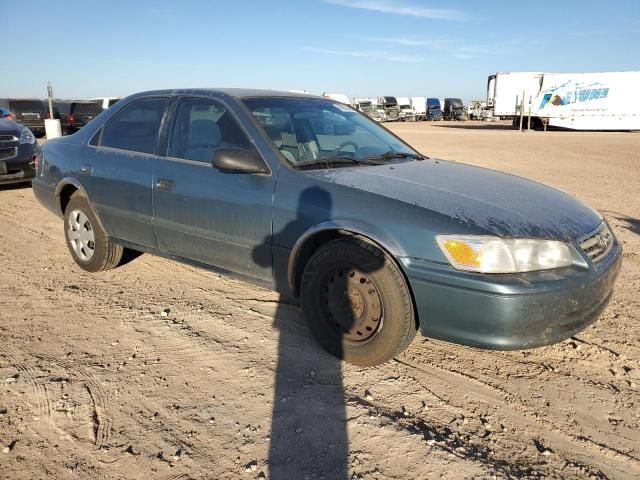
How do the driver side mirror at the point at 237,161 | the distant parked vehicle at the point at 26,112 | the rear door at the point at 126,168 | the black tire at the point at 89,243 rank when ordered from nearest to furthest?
the driver side mirror at the point at 237,161
the rear door at the point at 126,168
the black tire at the point at 89,243
the distant parked vehicle at the point at 26,112

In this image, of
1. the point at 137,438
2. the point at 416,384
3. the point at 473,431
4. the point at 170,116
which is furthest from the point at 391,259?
the point at 170,116

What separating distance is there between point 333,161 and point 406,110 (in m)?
46.1

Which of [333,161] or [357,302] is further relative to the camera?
[333,161]

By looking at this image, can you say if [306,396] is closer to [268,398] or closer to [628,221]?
[268,398]

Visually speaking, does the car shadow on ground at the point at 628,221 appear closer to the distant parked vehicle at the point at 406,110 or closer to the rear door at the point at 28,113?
the rear door at the point at 28,113

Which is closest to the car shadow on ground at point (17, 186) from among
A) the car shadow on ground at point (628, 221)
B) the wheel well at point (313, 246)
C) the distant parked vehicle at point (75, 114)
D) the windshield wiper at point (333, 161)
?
the windshield wiper at point (333, 161)

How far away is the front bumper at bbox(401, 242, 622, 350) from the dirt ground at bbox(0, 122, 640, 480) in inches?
14.4

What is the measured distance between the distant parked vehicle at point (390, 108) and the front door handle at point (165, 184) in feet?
140

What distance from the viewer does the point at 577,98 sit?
91.4ft

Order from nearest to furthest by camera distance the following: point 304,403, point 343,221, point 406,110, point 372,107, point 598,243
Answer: point 304,403 < point 343,221 < point 598,243 < point 372,107 < point 406,110

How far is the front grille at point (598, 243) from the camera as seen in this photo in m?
2.89

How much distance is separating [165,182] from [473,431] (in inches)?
105

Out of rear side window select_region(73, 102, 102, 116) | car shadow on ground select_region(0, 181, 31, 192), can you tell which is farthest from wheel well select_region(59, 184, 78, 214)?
rear side window select_region(73, 102, 102, 116)

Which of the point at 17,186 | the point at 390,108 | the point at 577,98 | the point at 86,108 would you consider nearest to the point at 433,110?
the point at 390,108
